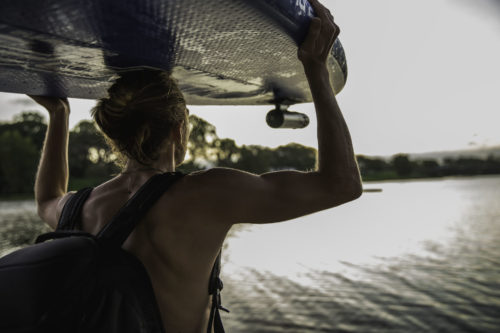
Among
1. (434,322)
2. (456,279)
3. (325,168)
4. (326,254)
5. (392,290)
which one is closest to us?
(325,168)

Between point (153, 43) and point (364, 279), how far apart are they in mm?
10187

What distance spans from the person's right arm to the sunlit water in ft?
21.6

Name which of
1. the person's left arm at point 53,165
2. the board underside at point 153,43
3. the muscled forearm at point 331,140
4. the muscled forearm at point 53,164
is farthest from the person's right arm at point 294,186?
the muscled forearm at point 53,164

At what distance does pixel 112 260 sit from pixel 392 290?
948 centimetres

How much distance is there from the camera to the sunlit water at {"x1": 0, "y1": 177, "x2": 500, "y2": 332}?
24.8 feet

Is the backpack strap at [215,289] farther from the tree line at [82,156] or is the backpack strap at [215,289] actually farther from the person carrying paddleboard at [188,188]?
the tree line at [82,156]

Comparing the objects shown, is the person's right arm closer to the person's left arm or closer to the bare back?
the bare back

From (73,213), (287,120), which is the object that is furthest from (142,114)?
(287,120)

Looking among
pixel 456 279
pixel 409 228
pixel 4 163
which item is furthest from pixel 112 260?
pixel 4 163

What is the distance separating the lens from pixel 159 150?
1621mm

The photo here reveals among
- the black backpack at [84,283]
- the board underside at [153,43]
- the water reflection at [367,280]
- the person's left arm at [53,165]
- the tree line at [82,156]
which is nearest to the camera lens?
the black backpack at [84,283]

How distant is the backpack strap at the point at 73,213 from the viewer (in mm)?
1604

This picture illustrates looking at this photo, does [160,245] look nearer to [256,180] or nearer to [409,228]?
[256,180]

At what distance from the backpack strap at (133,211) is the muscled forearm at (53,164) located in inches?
38.9
